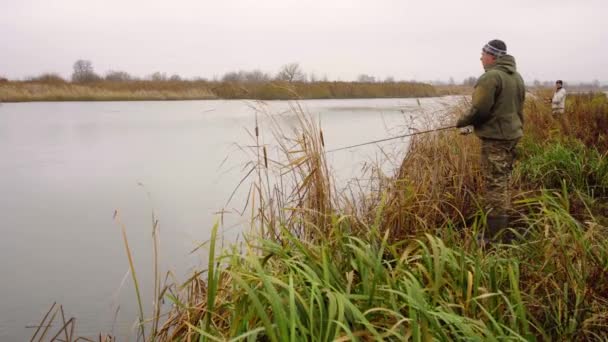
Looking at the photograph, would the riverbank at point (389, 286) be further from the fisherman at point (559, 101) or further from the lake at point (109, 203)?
the fisherman at point (559, 101)

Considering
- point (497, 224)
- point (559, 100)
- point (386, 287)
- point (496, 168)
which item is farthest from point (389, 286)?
point (559, 100)

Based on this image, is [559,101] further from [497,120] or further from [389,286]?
[389,286]

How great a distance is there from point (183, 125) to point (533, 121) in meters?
8.63

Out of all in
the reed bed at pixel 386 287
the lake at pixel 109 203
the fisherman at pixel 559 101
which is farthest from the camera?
the fisherman at pixel 559 101

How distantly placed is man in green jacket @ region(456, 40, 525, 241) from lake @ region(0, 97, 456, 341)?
3.79 feet

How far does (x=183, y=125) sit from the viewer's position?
12.6 m

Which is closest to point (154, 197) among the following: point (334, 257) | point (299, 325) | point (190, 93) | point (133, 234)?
point (133, 234)

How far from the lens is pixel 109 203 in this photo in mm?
5164

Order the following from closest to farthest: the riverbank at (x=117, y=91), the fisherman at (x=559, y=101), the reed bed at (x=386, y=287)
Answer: the reed bed at (x=386, y=287) → the fisherman at (x=559, y=101) → the riverbank at (x=117, y=91)

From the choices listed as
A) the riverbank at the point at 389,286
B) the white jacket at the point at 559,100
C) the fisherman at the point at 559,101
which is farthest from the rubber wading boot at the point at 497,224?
the white jacket at the point at 559,100

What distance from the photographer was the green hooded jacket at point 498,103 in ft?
9.75

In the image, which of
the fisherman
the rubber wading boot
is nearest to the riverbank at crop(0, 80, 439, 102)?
the fisherman

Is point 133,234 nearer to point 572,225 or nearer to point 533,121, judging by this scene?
point 572,225

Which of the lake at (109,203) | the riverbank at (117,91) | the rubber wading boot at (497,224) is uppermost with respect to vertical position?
the riverbank at (117,91)
